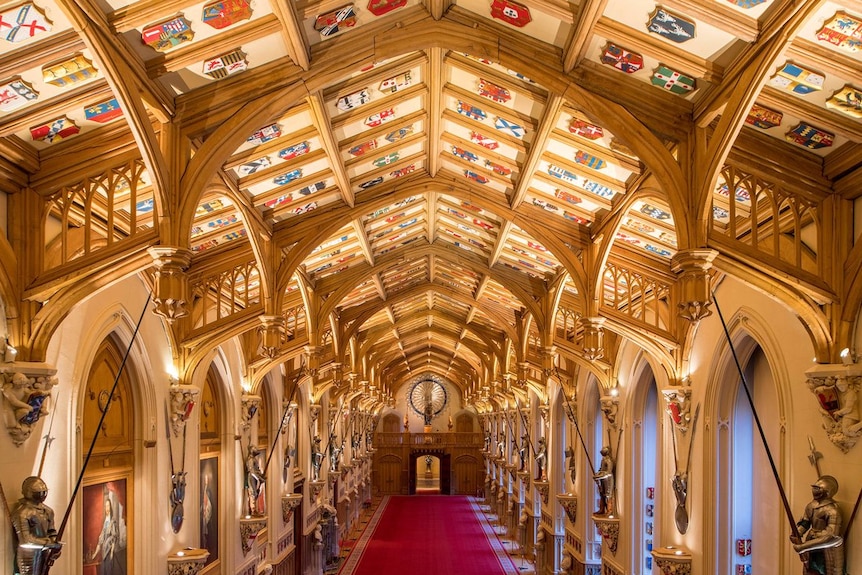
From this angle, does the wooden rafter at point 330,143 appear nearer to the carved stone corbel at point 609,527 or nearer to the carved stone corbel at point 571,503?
the carved stone corbel at point 609,527

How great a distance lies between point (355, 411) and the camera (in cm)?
3409

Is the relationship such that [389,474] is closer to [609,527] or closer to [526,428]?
[526,428]

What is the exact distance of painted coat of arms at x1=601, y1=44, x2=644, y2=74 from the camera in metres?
7.71

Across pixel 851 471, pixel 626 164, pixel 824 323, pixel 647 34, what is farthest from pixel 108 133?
pixel 851 471

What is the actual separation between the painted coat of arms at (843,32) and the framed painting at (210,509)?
35.7ft

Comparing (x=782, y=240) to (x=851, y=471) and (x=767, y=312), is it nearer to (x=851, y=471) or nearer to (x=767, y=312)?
(x=767, y=312)

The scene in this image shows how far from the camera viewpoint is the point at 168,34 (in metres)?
6.93

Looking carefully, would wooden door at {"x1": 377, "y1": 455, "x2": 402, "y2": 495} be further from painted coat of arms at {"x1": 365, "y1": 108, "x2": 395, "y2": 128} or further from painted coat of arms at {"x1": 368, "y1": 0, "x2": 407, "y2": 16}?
painted coat of arms at {"x1": 368, "y1": 0, "x2": 407, "y2": 16}

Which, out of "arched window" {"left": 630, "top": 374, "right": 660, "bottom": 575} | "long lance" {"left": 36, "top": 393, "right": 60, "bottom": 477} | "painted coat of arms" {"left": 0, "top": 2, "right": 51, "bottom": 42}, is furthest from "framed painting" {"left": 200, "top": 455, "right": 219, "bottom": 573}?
"painted coat of arms" {"left": 0, "top": 2, "right": 51, "bottom": 42}

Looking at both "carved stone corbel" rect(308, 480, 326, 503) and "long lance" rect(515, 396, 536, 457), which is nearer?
"carved stone corbel" rect(308, 480, 326, 503)

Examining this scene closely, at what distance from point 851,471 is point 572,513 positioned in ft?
38.0

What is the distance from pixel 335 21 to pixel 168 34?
1.69 metres

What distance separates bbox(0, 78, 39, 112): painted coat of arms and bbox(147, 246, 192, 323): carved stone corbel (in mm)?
1568

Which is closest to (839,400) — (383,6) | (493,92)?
(493,92)
